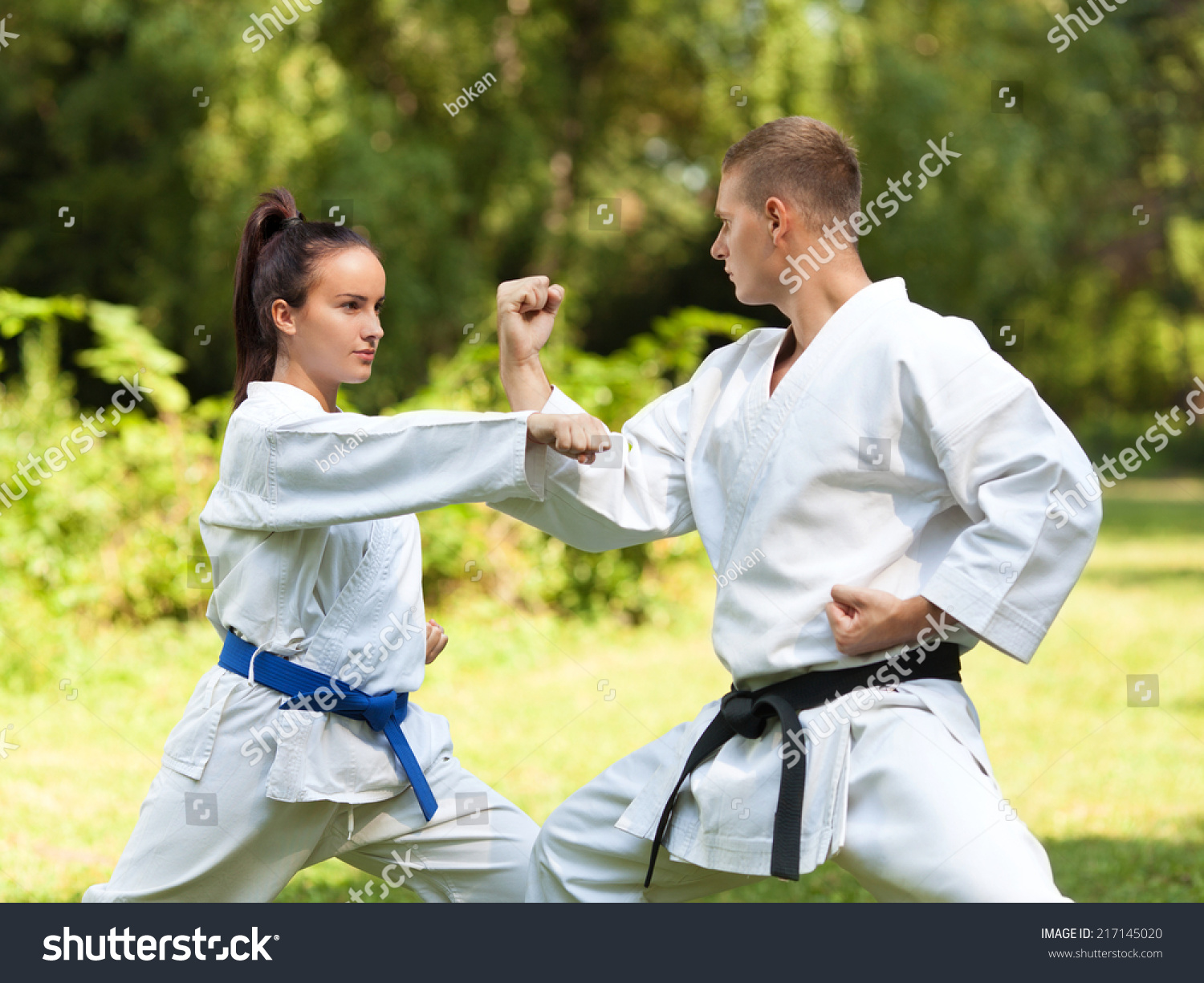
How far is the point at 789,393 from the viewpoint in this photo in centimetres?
262

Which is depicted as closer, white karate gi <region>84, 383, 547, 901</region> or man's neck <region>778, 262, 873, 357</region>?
white karate gi <region>84, 383, 547, 901</region>

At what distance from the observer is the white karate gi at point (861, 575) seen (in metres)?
2.36

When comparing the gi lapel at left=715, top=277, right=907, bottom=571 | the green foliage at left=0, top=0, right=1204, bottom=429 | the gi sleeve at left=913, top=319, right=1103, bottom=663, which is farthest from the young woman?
the green foliage at left=0, top=0, right=1204, bottom=429

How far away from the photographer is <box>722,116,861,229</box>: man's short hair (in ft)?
8.64

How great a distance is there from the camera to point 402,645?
9.14ft

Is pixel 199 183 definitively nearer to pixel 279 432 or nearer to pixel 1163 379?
pixel 279 432

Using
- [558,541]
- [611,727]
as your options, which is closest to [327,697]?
[611,727]

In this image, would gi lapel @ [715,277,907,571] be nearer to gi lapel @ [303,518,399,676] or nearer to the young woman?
the young woman

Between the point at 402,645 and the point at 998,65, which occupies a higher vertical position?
the point at 998,65

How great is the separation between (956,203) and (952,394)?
1280cm

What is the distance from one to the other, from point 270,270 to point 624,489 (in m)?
0.94

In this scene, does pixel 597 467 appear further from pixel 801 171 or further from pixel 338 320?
pixel 801 171

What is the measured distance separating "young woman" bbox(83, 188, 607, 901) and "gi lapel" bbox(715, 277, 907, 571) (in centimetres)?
34

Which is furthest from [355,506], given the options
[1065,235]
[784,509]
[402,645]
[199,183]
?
[1065,235]
